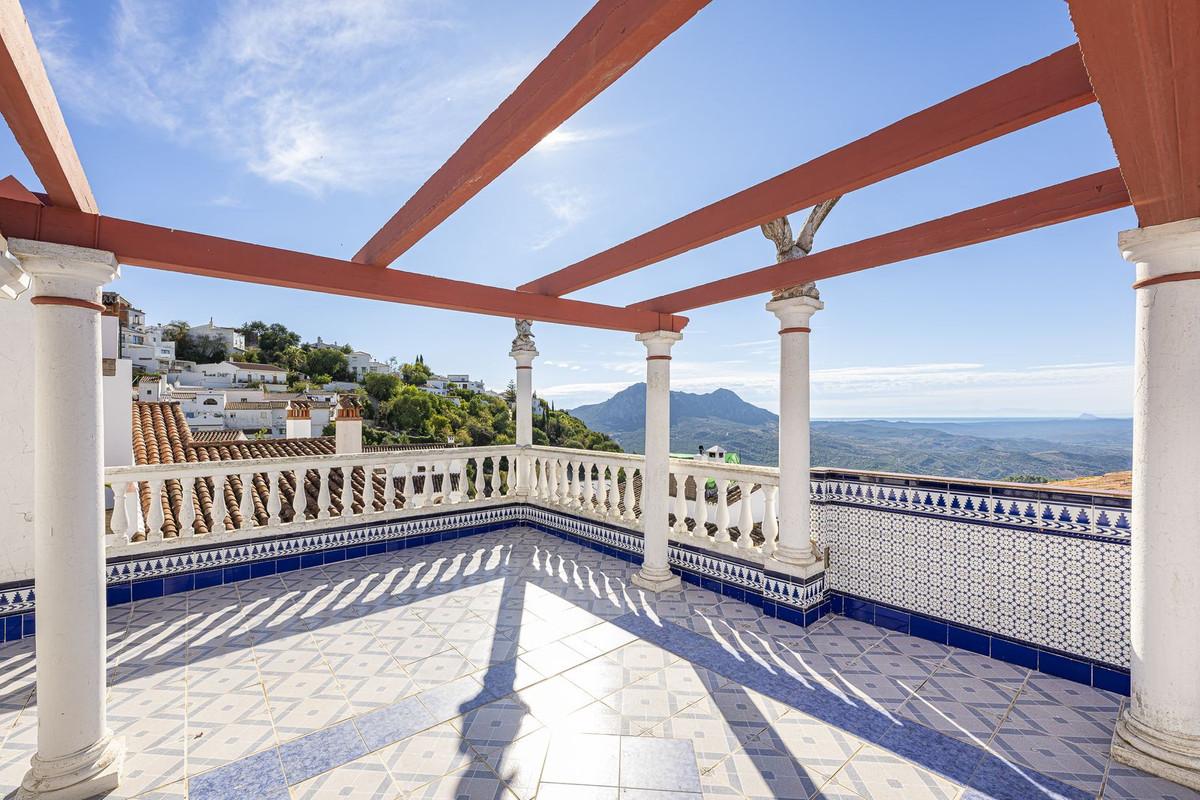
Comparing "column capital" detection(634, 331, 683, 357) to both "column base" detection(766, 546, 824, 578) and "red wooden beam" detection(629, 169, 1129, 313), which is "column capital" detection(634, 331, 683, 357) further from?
"column base" detection(766, 546, 824, 578)

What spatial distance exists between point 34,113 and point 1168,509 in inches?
182

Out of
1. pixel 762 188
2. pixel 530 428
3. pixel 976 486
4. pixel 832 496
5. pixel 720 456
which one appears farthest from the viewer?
pixel 720 456

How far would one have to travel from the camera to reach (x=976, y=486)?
335cm

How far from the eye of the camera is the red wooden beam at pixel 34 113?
3.79 feet

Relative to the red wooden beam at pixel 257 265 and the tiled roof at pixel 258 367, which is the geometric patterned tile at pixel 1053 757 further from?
the tiled roof at pixel 258 367

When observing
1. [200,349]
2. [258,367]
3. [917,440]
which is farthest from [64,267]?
[200,349]

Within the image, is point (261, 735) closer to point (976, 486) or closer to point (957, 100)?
point (957, 100)

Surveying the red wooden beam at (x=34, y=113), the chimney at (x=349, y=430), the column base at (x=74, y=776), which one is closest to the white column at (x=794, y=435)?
the red wooden beam at (x=34, y=113)

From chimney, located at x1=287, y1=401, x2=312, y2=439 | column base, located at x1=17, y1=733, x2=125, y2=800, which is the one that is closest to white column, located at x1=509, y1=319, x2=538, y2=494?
column base, located at x1=17, y1=733, x2=125, y2=800

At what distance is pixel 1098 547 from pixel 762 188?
10.0ft

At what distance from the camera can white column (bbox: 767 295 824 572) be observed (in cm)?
379

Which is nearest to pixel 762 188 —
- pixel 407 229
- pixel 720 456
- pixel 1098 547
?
pixel 407 229

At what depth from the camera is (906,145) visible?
1.82 metres

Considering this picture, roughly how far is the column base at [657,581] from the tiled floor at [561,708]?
30 centimetres
